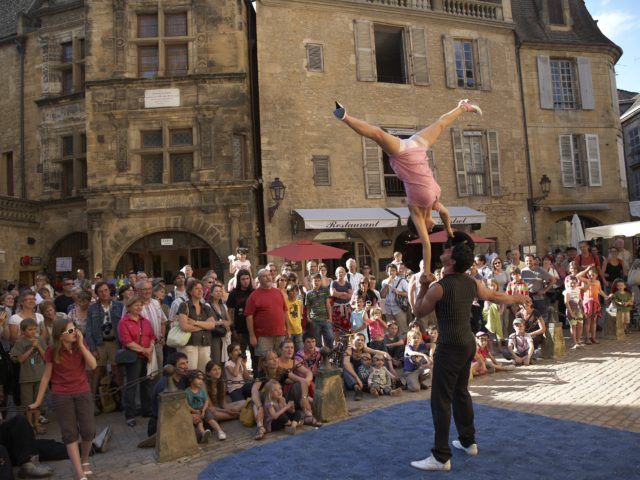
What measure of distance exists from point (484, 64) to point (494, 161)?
331cm

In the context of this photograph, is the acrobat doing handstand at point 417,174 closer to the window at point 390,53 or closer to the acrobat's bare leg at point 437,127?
the acrobat's bare leg at point 437,127

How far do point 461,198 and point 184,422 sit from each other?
13.8m

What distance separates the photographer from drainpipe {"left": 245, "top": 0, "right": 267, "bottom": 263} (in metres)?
16.1

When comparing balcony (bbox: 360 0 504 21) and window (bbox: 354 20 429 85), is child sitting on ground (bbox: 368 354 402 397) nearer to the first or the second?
window (bbox: 354 20 429 85)

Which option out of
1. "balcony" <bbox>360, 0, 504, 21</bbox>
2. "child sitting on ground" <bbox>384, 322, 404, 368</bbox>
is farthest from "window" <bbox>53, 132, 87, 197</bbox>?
"child sitting on ground" <bbox>384, 322, 404, 368</bbox>

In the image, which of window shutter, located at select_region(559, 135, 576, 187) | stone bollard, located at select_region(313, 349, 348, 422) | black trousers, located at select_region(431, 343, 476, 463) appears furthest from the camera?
window shutter, located at select_region(559, 135, 576, 187)

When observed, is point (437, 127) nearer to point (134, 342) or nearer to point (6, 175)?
point (134, 342)

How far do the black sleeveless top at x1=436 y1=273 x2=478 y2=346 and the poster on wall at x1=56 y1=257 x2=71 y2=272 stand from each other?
50.7 feet

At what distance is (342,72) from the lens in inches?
668

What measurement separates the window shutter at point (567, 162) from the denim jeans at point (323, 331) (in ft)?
44.2

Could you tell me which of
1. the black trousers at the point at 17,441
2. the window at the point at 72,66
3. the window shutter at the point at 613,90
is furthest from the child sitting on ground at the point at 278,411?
the window shutter at the point at 613,90

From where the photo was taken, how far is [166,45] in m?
16.2

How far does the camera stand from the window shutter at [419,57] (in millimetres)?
17719

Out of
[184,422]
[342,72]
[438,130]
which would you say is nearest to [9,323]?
[184,422]
